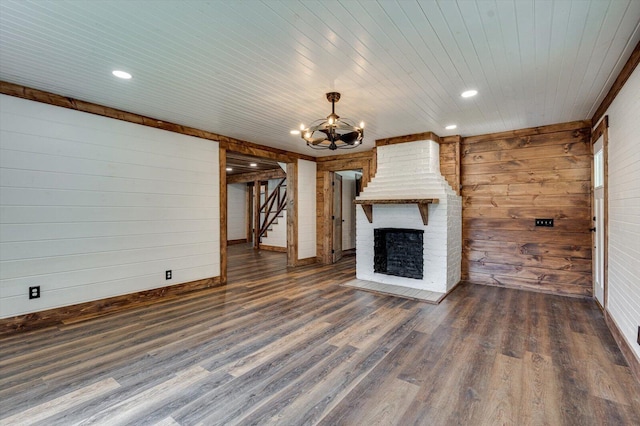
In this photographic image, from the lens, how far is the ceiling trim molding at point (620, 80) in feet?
7.89

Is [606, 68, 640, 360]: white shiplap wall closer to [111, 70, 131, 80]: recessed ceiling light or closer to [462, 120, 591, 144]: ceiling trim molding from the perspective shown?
[462, 120, 591, 144]: ceiling trim molding

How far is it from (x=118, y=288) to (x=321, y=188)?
14.7 ft

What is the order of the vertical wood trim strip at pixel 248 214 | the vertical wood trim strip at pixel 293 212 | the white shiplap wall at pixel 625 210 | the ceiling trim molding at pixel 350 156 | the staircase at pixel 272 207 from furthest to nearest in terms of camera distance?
the vertical wood trim strip at pixel 248 214
the staircase at pixel 272 207
the vertical wood trim strip at pixel 293 212
the ceiling trim molding at pixel 350 156
the white shiplap wall at pixel 625 210

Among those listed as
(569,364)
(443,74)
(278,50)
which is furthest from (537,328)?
(278,50)

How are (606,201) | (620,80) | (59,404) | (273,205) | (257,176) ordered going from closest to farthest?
(59,404)
(620,80)
(606,201)
(257,176)
(273,205)

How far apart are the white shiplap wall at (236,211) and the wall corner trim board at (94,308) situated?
626 cm

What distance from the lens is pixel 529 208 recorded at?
4.72m

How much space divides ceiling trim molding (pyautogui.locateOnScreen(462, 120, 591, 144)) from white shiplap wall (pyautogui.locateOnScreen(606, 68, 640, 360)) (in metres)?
1.31

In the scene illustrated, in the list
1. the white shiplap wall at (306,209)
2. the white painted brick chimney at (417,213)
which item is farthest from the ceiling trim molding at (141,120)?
the white painted brick chimney at (417,213)

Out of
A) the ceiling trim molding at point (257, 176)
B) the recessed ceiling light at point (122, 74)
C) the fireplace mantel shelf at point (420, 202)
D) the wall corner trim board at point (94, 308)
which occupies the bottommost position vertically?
the wall corner trim board at point (94, 308)

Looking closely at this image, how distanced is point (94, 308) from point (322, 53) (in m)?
3.94

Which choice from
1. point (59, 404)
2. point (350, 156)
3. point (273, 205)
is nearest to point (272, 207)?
point (273, 205)

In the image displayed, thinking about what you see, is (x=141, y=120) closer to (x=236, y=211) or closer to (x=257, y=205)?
(x=257, y=205)

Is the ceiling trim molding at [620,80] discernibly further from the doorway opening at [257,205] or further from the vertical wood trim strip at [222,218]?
the doorway opening at [257,205]
